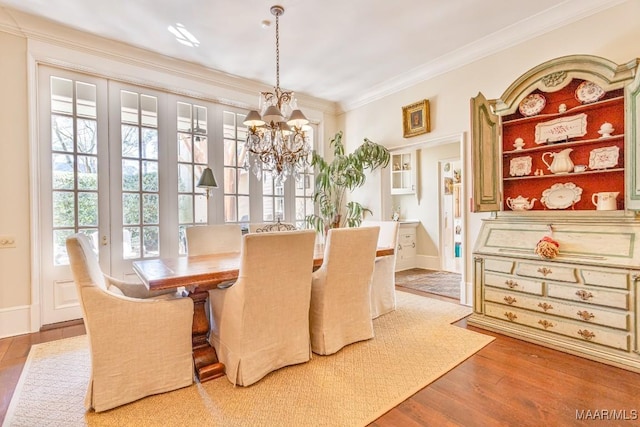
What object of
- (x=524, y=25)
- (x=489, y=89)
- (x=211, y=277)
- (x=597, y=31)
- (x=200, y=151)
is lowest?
(x=211, y=277)

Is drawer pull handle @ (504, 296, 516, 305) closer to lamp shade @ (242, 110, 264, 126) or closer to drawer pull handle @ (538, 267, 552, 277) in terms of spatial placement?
drawer pull handle @ (538, 267, 552, 277)

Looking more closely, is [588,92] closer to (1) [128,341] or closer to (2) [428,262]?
(2) [428,262]

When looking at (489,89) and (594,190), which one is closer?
(594,190)

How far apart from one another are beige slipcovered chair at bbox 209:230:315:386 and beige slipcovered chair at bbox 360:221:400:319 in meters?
1.16

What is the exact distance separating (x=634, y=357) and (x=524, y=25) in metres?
2.95

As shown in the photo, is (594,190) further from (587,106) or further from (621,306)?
(621,306)

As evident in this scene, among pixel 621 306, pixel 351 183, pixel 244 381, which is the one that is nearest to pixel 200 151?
pixel 351 183

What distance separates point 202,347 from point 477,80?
12.4ft

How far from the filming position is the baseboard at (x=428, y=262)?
551 cm

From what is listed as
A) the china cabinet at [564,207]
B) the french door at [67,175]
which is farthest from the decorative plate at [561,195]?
the french door at [67,175]

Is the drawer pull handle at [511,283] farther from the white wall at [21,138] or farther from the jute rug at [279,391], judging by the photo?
the white wall at [21,138]

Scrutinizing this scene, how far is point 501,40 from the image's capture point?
3.21 metres

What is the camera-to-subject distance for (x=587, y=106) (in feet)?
8.64

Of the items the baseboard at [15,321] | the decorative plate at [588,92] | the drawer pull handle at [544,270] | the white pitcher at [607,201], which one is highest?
the decorative plate at [588,92]
